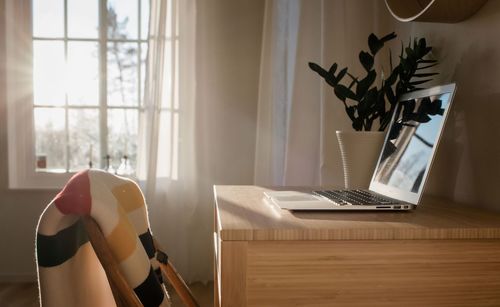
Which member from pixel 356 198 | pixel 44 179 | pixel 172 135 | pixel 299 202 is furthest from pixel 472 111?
pixel 44 179

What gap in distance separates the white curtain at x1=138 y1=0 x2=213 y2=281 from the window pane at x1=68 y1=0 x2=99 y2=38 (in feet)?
1.81

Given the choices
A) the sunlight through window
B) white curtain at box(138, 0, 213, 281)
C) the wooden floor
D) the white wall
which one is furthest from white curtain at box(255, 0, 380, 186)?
the sunlight through window

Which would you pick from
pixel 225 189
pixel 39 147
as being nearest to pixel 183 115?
pixel 39 147

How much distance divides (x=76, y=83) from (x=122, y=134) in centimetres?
44

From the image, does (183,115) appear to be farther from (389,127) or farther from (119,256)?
(119,256)

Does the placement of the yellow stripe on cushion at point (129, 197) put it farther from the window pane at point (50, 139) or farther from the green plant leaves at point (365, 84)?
the window pane at point (50, 139)

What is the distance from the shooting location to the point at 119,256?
0.81 m

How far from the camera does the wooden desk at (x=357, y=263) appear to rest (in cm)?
77

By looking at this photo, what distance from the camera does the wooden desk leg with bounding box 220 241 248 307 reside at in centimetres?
76

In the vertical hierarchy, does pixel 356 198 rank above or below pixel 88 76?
below

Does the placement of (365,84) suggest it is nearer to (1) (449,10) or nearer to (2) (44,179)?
(1) (449,10)

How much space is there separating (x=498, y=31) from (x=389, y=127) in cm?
38

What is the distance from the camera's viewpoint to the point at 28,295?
244 centimetres

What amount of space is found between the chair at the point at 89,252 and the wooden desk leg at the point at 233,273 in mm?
162
